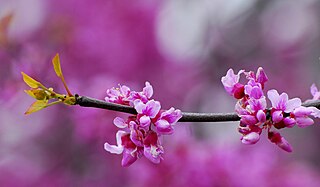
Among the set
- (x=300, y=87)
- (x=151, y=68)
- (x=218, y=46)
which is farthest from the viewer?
(x=300, y=87)

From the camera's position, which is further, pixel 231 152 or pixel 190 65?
pixel 190 65

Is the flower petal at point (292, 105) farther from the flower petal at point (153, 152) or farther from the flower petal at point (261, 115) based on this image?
Answer: the flower petal at point (153, 152)

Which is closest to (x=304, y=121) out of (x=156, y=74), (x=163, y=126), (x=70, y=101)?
(x=163, y=126)

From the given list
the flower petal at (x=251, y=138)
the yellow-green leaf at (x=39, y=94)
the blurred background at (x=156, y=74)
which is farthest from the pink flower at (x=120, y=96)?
the blurred background at (x=156, y=74)

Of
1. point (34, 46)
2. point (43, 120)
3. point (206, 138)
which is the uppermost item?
point (34, 46)

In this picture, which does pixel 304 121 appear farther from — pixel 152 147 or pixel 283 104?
pixel 152 147

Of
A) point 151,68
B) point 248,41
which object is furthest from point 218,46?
point 151,68

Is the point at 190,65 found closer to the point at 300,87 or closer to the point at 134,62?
the point at 134,62
